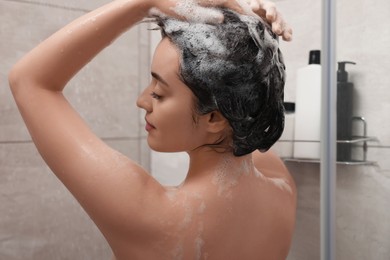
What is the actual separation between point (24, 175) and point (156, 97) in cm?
80

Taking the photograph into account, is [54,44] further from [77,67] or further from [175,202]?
[175,202]

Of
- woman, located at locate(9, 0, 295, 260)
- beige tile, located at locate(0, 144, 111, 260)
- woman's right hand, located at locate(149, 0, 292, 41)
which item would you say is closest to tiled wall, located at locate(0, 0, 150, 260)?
beige tile, located at locate(0, 144, 111, 260)

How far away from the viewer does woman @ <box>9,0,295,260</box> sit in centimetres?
69

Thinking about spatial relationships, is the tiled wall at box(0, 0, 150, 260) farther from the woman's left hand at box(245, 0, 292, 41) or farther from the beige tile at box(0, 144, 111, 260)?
the woman's left hand at box(245, 0, 292, 41)

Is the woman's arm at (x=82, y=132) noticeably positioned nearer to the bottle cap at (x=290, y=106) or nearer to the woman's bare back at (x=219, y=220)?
the woman's bare back at (x=219, y=220)

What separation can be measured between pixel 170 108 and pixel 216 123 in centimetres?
9

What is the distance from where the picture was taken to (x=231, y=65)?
2.32ft

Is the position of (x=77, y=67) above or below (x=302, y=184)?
above

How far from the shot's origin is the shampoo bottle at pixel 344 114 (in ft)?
3.29

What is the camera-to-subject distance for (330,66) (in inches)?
29.8

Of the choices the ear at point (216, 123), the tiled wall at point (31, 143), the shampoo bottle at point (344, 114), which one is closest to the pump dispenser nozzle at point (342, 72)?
the shampoo bottle at point (344, 114)

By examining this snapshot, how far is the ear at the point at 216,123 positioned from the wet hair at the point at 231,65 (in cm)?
Result: 1

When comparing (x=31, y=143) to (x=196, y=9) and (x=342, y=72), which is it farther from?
(x=342, y=72)

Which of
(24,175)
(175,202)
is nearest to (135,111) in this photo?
(24,175)
